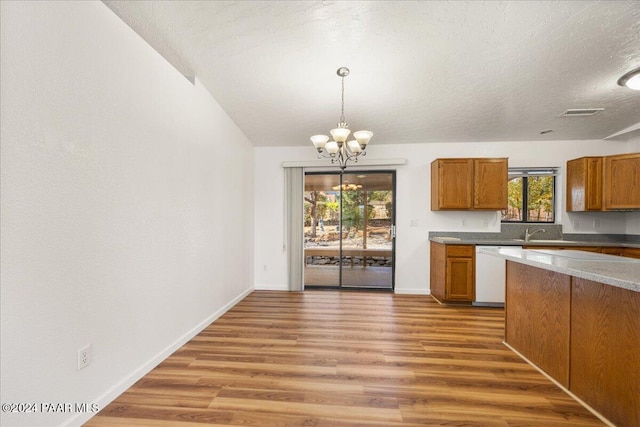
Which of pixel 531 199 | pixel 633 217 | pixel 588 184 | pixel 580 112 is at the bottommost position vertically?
pixel 633 217

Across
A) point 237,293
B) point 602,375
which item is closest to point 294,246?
point 237,293

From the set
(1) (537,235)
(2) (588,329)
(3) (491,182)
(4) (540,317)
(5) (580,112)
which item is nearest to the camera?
(2) (588,329)

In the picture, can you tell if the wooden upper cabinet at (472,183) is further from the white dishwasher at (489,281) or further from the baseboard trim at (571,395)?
the baseboard trim at (571,395)

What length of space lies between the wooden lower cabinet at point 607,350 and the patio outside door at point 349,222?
2825 mm

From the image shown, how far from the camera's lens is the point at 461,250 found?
12.8 feet

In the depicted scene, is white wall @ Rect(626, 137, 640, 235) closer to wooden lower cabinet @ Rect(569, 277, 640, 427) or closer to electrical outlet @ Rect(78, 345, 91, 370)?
wooden lower cabinet @ Rect(569, 277, 640, 427)

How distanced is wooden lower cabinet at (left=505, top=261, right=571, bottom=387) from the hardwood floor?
0.45 feet

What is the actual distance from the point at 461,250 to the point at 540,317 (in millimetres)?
1690

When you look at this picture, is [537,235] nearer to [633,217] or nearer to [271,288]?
[633,217]

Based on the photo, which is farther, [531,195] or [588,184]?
[531,195]

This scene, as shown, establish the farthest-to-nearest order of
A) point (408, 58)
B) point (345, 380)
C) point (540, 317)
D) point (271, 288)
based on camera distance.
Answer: point (271, 288) < point (408, 58) < point (540, 317) < point (345, 380)

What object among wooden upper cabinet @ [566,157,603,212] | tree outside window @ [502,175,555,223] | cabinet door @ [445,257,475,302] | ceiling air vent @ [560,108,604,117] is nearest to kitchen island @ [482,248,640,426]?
cabinet door @ [445,257,475,302]

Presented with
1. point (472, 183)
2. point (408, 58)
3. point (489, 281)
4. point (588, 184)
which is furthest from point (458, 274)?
point (408, 58)

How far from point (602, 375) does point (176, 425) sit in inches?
104
